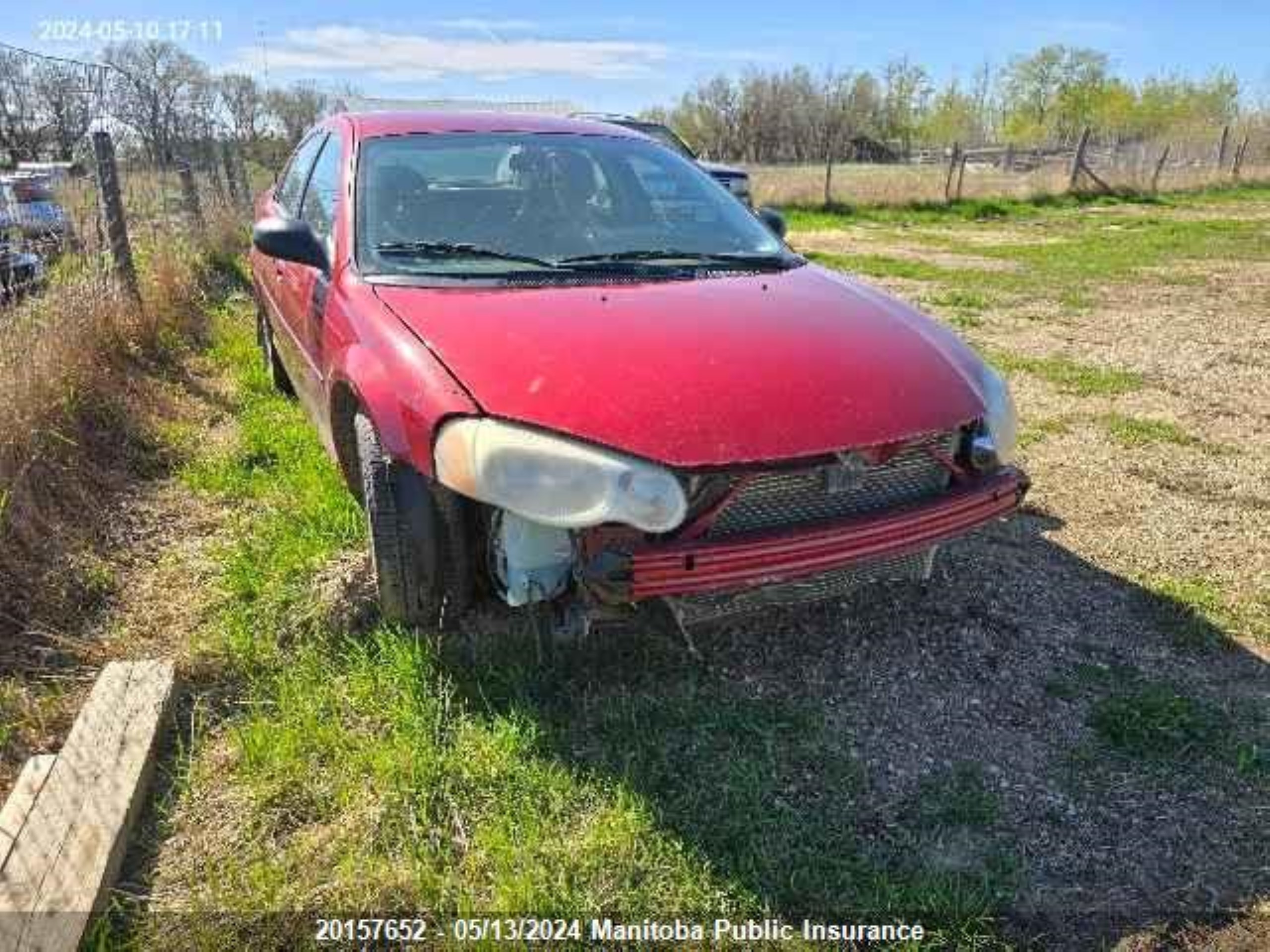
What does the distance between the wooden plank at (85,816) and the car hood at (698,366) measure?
4.01ft

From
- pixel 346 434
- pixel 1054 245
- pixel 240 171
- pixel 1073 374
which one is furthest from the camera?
pixel 1054 245

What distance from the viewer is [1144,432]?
4.68 m

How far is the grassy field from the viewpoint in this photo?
1944 millimetres

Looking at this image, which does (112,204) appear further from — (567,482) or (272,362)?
(567,482)

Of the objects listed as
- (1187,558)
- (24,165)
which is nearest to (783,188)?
(24,165)

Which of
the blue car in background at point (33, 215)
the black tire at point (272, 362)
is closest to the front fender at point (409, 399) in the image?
the black tire at point (272, 362)

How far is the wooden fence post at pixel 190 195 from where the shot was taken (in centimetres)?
839

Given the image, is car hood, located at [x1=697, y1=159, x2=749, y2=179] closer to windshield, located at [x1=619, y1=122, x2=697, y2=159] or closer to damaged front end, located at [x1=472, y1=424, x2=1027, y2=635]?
windshield, located at [x1=619, y1=122, x2=697, y2=159]

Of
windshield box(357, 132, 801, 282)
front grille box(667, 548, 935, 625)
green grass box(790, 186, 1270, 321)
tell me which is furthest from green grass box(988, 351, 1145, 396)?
front grille box(667, 548, 935, 625)

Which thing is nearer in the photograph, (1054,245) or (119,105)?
(119,105)

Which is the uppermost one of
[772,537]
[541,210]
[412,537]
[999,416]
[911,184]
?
[541,210]

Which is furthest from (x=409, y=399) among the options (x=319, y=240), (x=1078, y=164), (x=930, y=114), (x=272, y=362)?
(x=930, y=114)

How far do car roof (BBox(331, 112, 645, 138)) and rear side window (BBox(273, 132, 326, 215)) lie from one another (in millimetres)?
315

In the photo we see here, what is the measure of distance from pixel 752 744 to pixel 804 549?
1.84ft
